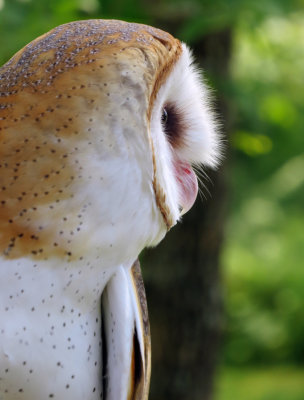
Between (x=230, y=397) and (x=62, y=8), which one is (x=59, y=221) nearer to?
(x=62, y=8)

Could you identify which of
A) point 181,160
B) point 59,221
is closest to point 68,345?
point 59,221

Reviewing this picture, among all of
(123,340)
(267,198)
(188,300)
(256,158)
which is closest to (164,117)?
(123,340)

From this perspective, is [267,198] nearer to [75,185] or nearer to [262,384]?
[262,384]

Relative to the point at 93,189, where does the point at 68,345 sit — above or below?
below

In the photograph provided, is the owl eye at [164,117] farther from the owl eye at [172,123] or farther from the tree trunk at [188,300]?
the tree trunk at [188,300]

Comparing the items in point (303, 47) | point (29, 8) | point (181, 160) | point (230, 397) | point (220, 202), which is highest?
point (29, 8)

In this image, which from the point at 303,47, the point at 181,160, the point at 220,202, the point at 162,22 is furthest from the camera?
the point at 303,47

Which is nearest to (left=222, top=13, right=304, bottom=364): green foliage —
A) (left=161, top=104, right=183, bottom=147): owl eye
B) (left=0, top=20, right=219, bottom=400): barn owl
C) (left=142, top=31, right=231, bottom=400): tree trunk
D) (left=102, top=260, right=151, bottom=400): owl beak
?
(left=142, top=31, right=231, bottom=400): tree trunk

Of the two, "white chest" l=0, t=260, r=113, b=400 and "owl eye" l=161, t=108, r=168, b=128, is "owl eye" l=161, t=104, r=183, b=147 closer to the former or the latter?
"owl eye" l=161, t=108, r=168, b=128
